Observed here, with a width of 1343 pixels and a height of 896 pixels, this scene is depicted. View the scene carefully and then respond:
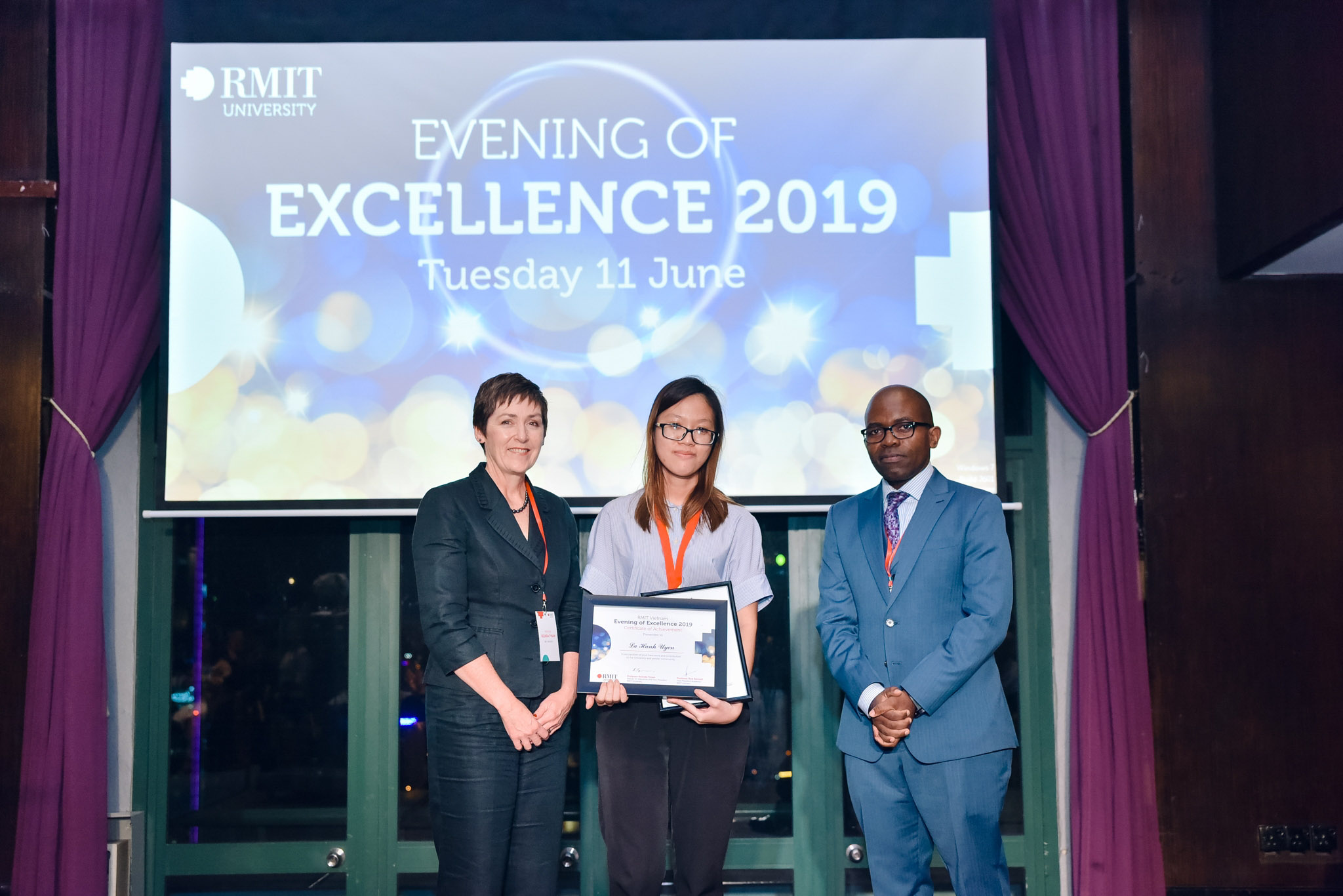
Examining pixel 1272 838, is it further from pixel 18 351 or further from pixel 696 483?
pixel 18 351

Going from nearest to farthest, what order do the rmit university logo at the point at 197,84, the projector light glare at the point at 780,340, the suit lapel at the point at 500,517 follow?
the suit lapel at the point at 500,517, the projector light glare at the point at 780,340, the rmit university logo at the point at 197,84

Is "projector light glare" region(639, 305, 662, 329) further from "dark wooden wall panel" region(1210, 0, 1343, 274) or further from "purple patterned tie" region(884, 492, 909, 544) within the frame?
"dark wooden wall panel" region(1210, 0, 1343, 274)

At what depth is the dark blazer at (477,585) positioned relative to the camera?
218 centimetres

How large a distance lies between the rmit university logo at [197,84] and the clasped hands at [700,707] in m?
2.53

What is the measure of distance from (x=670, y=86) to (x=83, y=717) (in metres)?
2.89

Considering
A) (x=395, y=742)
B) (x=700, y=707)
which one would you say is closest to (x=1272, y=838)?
(x=700, y=707)

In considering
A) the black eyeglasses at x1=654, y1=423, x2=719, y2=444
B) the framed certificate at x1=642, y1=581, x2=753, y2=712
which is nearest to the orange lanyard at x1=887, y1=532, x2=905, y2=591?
the framed certificate at x1=642, y1=581, x2=753, y2=712

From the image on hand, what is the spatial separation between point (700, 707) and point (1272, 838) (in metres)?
2.19

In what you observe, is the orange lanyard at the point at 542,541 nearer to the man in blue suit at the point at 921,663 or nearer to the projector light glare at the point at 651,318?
the man in blue suit at the point at 921,663

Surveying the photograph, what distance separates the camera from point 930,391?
10.2 ft

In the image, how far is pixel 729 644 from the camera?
2.21m

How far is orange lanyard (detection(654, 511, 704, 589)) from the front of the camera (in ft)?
7.43

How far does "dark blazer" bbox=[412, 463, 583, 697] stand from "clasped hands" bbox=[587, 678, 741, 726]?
6.9 inches

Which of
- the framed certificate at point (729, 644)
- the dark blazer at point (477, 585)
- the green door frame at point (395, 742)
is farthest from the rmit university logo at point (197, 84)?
the framed certificate at point (729, 644)
